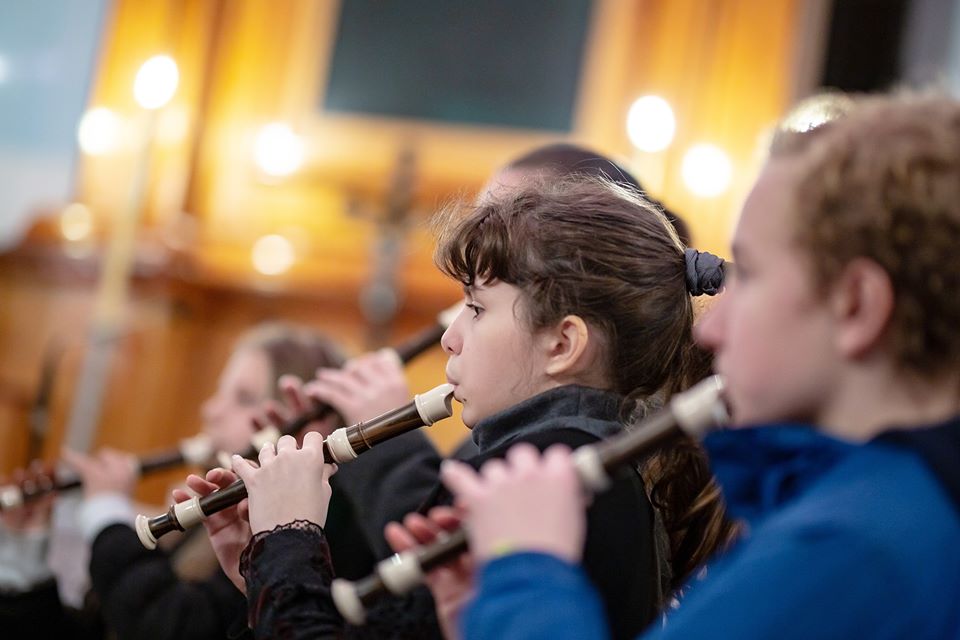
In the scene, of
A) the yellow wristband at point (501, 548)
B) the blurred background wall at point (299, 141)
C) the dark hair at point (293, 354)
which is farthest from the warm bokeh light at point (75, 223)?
the yellow wristband at point (501, 548)

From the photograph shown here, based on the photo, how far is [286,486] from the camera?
0.93 m

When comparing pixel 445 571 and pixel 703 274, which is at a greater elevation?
pixel 703 274

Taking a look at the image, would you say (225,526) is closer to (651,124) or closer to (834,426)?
(834,426)

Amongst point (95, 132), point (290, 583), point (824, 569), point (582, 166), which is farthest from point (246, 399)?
point (95, 132)

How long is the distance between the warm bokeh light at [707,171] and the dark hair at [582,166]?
3.51 feet

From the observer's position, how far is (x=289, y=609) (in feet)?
2.76

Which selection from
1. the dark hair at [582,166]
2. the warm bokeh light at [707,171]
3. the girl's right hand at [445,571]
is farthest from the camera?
the warm bokeh light at [707,171]

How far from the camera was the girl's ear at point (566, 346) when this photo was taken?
99 centimetres

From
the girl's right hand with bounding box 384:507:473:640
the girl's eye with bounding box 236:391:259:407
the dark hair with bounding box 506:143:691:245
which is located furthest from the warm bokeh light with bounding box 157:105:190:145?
the girl's right hand with bounding box 384:507:473:640

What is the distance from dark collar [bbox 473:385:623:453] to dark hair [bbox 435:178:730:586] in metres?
0.04

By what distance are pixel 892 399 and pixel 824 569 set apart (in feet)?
0.37

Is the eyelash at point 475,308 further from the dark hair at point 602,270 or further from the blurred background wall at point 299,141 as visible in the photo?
the blurred background wall at point 299,141

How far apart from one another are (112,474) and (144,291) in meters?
1.17

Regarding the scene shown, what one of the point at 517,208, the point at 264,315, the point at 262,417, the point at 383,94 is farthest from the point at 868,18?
the point at 517,208
